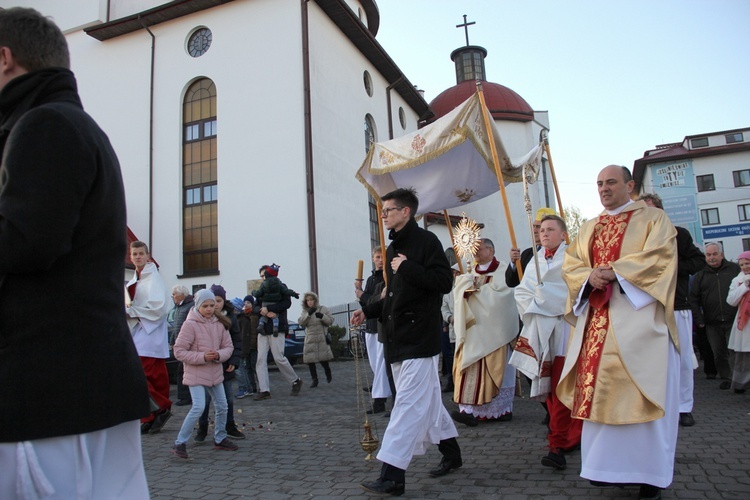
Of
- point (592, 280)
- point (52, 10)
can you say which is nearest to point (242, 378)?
point (592, 280)

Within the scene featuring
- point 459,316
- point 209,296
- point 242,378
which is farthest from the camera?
point 242,378

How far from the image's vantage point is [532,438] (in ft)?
18.6

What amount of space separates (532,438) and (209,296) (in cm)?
353

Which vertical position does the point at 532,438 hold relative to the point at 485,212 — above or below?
below

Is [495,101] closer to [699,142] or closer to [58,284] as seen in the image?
[699,142]

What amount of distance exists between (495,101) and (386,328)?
34.9m

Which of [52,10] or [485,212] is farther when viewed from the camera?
[485,212]

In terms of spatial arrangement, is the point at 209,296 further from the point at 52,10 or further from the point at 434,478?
the point at 52,10

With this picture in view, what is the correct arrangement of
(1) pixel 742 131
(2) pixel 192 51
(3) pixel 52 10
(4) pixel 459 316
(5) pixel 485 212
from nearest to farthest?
1. (4) pixel 459 316
2. (2) pixel 192 51
3. (3) pixel 52 10
4. (5) pixel 485 212
5. (1) pixel 742 131

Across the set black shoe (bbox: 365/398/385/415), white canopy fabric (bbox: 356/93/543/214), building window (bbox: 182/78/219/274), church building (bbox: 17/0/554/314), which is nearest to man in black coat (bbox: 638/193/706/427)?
white canopy fabric (bbox: 356/93/543/214)

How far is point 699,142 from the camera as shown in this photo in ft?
153

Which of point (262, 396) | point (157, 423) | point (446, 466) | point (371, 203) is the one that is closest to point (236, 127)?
point (371, 203)

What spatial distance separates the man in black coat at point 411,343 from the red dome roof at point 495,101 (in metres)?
32.7

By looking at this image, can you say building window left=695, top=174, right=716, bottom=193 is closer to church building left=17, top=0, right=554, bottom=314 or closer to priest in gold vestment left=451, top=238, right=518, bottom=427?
church building left=17, top=0, right=554, bottom=314
